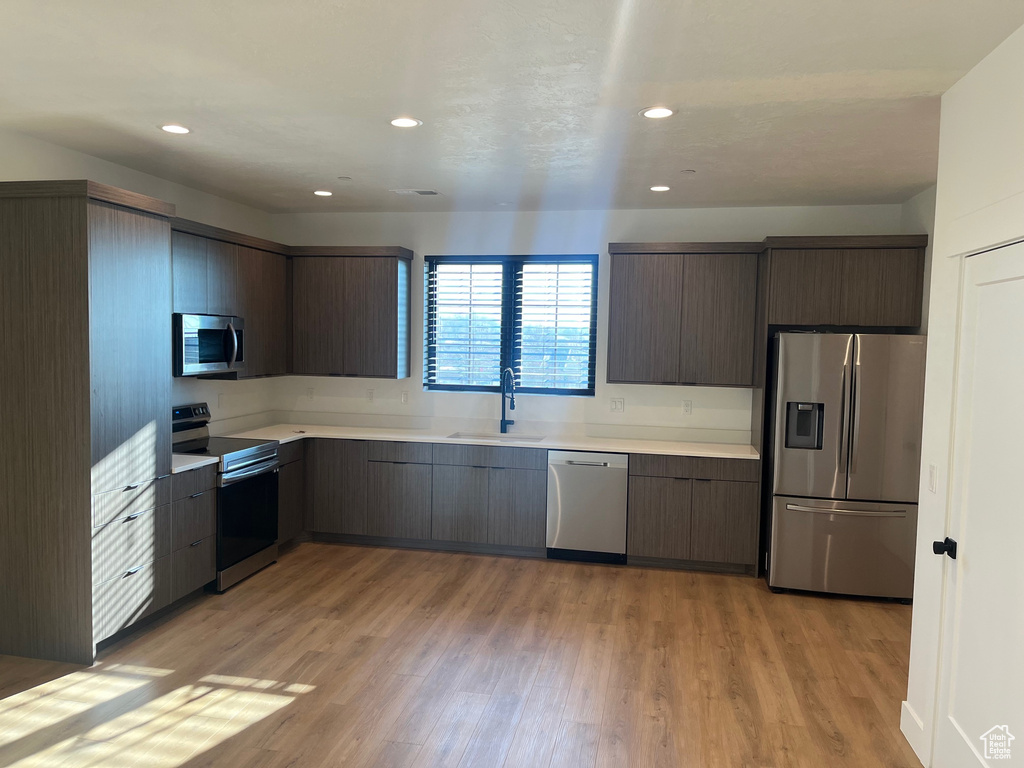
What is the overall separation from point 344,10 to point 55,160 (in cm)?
253

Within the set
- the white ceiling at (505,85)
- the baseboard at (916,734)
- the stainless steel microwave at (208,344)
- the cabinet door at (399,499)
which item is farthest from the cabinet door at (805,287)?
the stainless steel microwave at (208,344)

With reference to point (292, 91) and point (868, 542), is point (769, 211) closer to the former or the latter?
point (868, 542)

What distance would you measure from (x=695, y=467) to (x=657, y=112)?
8.45 feet

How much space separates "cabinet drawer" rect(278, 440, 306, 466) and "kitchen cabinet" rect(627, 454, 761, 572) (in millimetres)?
2419

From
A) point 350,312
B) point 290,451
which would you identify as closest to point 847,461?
point 350,312

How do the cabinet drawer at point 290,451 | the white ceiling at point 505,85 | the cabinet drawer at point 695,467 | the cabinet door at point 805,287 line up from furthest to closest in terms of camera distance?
the cabinet drawer at point 290,451
the cabinet drawer at point 695,467
the cabinet door at point 805,287
the white ceiling at point 505,85

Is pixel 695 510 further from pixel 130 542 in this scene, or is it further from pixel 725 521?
pixel 130 542

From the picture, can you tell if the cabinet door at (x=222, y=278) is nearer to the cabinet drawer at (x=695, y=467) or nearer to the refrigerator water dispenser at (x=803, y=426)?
the cabinet drawer at (x=695, y=467)

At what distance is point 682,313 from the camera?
4.99 meters

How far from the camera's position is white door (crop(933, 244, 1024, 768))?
2.15 meters

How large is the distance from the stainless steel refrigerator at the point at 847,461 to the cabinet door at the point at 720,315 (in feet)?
1.50

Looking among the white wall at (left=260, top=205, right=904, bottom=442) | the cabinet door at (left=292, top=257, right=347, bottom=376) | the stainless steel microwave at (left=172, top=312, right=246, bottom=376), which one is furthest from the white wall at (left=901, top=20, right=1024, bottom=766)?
the cabinet door at (left=292, top=257, right=347, bottom=376)

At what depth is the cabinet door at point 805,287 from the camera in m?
4.58

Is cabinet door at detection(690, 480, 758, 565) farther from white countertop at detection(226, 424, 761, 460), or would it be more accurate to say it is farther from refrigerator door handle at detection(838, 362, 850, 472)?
refrigerator door handle at detection(838, 362, 850, 472)
